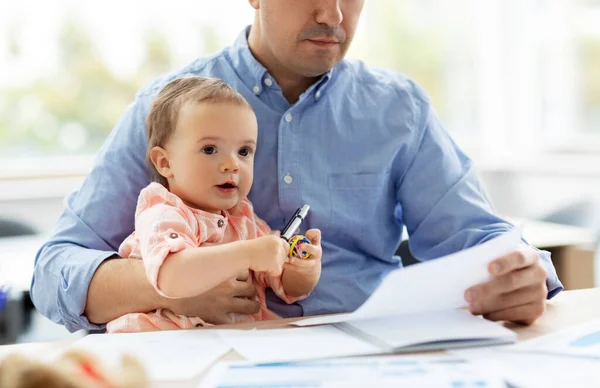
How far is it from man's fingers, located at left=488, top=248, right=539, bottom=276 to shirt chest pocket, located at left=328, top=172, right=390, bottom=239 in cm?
45

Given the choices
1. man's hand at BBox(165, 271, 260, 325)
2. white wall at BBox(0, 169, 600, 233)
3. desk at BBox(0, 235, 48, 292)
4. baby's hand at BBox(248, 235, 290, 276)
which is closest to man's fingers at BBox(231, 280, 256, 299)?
man's hand at BBox(165, 271, 260, 325)

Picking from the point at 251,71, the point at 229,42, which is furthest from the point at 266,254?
the point at 229,42

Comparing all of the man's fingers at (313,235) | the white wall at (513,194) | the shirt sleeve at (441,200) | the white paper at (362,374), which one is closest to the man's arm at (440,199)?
the shirt sleeve at (441,200)

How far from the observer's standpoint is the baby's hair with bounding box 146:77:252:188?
140 centimetres

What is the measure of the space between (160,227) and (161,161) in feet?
0.66

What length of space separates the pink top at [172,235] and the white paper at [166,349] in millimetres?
89

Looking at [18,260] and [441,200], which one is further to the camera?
[18,260]

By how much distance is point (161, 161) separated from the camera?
1.43m

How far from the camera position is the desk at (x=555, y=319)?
114cm

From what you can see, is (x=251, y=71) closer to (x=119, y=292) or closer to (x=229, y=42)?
(x=119, y=292)

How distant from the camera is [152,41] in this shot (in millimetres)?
4098

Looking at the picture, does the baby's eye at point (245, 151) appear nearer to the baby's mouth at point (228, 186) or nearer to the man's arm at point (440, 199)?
the baby's mouth at point (228, 186)

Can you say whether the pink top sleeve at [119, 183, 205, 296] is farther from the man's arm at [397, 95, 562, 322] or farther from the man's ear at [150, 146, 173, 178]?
the man's arm at [397, 95, 562, 322]

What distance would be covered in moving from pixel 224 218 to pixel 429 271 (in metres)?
0.47
